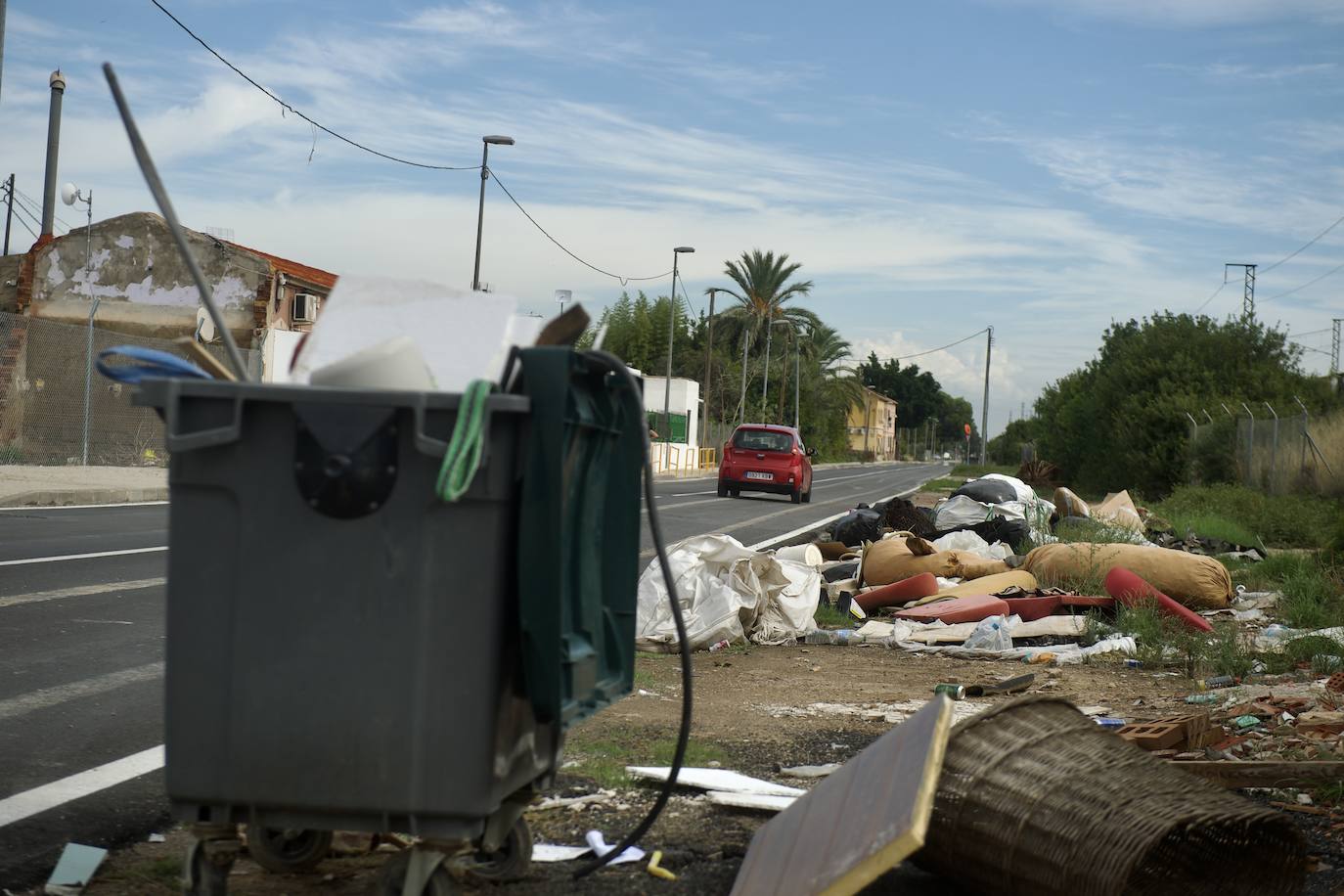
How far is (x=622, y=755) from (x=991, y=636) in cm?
383

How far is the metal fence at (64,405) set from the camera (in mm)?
22672

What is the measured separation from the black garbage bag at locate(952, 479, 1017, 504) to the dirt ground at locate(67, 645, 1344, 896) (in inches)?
304

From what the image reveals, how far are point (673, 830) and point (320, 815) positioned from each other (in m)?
1.47

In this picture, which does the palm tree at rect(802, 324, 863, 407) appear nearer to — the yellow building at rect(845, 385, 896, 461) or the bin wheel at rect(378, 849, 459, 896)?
the yellow building at rect(845, 385, 896, 461)

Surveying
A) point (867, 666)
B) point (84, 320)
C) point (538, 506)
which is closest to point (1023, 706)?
point (538, 506)

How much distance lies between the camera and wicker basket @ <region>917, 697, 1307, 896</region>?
3023 millimetres

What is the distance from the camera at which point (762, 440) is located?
2897 centimetres

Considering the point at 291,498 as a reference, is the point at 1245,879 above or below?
below

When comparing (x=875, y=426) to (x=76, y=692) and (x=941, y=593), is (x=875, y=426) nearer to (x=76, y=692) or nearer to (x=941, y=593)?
(x=941, y=593)

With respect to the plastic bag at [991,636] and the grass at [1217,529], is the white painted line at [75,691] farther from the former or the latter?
the grass at [1217,529]

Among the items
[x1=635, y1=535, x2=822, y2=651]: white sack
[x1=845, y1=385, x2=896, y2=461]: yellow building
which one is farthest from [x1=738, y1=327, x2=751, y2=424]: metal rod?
[x1=635, y1=535, x2=822, y2=651]: white sack

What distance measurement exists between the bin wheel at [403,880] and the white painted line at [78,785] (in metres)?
1.57

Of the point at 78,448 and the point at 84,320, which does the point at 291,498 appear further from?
the point at 84,320

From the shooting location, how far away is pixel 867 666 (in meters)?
7.53
